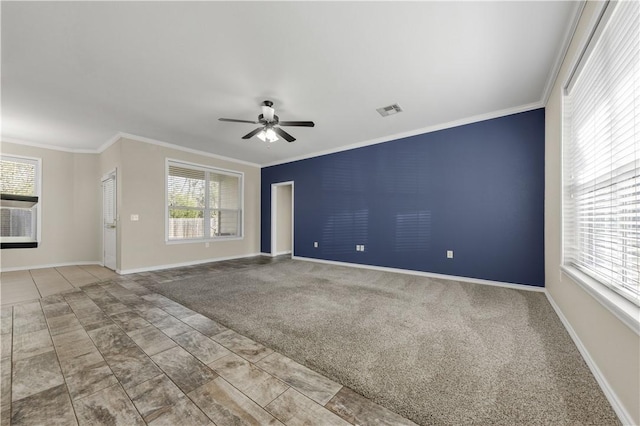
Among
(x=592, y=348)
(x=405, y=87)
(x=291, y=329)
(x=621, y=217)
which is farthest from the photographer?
(x=405, y=87)

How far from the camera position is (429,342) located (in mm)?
2059

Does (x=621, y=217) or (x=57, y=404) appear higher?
(x=621, y=217)

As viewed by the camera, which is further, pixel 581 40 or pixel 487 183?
pixel 487 183

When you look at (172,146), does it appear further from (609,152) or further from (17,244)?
(609,152)

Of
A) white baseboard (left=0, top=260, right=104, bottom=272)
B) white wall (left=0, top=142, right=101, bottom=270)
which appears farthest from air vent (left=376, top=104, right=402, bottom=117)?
white baseboard (left=0, top=260, right=104, bottom=272)

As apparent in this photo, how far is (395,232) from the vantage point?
480 cm

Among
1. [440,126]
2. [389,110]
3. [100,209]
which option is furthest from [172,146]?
[440,126]

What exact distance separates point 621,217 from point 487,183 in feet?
8.34

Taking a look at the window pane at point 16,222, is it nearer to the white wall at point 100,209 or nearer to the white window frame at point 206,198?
the white wall at point 100,209

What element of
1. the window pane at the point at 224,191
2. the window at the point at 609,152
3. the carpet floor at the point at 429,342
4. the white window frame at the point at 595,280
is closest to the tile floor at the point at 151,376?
the carpet floor at the point at 429,342

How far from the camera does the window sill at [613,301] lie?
1.18 meters

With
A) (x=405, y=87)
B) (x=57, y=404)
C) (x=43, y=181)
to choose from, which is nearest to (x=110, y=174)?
(x=43, y=181)

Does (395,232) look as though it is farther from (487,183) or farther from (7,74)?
(7,74)

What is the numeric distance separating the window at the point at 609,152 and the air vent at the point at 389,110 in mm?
1820
